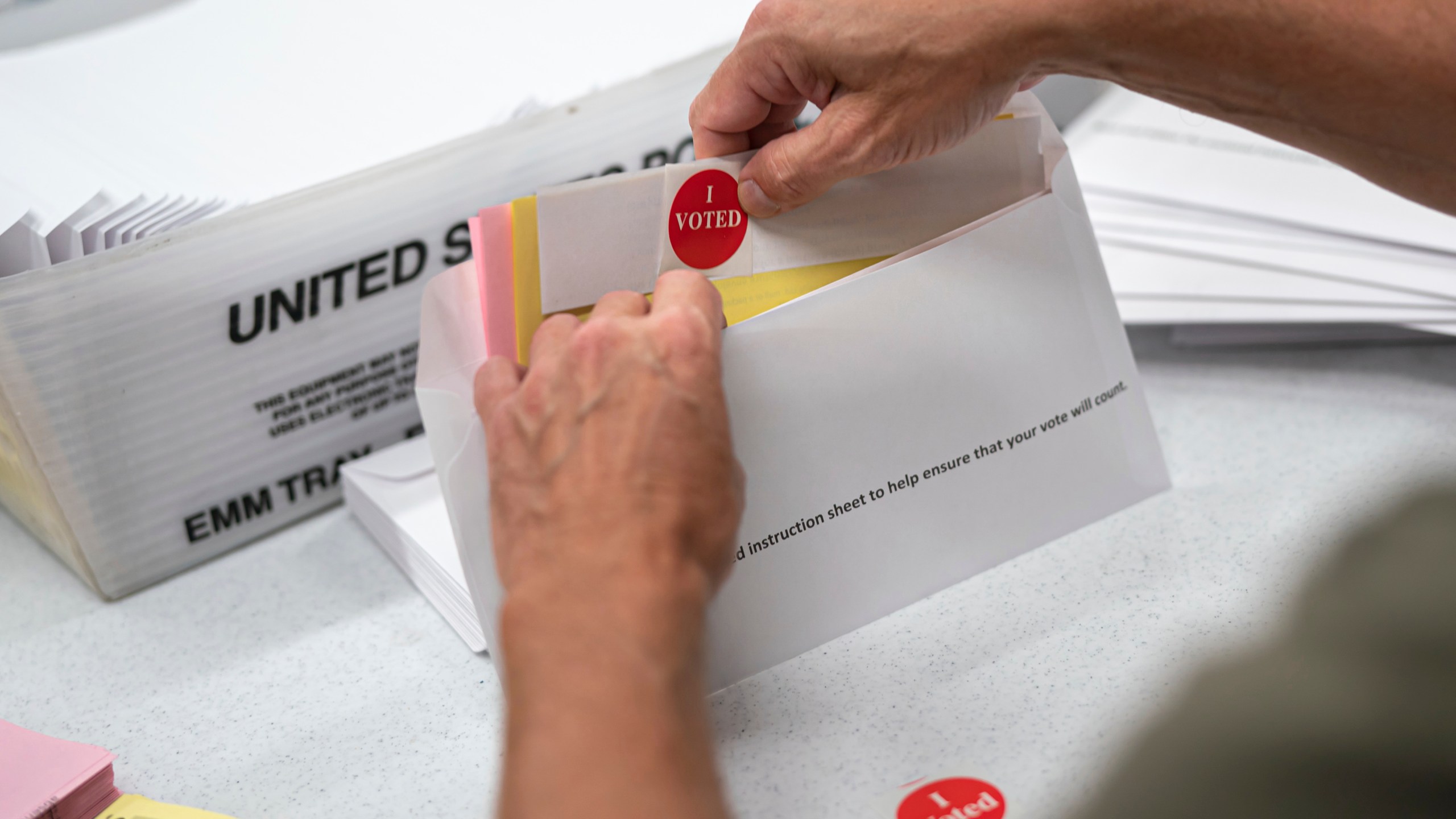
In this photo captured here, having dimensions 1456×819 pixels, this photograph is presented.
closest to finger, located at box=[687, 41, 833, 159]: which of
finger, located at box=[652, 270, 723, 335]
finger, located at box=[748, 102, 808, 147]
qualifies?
finger, located at box=[748, 102, 808, 147]

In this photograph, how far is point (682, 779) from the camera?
0.39 metres

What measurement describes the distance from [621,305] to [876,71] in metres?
0.21

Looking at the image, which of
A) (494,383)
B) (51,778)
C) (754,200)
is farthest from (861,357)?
(51,778)

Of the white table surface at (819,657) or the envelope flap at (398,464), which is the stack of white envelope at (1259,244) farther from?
the envelope flap at (398,464)

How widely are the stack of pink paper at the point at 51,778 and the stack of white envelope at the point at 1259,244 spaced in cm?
85

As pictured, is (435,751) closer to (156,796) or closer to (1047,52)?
(156,796)

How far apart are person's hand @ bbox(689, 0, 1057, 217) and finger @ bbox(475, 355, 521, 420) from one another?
0.17 m

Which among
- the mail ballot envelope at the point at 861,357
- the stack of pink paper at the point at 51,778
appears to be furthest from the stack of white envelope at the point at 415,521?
the stack of pink paper at the point at 51,778

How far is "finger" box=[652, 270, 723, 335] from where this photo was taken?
→ 560mm

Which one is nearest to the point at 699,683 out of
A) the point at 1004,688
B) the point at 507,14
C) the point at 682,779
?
the point at 682,779

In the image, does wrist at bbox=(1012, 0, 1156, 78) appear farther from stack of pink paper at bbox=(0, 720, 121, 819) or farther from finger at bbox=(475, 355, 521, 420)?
stack of pink paper at bbox=(0, 720, 121, 819)

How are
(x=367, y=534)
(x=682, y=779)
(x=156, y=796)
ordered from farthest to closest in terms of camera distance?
(x=367, y=534), (x=156, y=796), (x=682, y=779)

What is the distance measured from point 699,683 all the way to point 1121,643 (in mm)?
320

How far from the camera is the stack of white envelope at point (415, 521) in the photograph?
2.33ft
